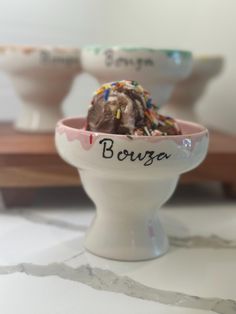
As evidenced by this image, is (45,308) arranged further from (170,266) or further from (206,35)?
(206,35)

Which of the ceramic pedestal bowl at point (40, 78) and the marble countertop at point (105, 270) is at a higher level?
the ceramic pedestal bowl at point (40, 78)

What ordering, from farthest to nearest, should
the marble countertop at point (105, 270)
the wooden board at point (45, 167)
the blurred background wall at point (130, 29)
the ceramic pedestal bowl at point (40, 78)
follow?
the blurred background wall at point (130, 29) → the ceramic pedestal bowl at point (40, 78) → the wooden board at point (45, 167) → the marble countertop at point (105, 270)

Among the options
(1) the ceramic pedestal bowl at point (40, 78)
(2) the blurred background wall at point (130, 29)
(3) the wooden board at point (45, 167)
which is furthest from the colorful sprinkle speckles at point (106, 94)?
(2) the blurred background wall at point (130, 29)

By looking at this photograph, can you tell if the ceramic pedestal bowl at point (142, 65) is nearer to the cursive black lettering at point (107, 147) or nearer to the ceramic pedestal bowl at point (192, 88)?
the ceramic pedestal bowl at point (192, 88)

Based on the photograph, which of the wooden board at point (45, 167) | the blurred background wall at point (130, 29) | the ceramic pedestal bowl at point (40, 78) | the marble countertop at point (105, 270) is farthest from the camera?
the blurred background wall at point (130, 29)

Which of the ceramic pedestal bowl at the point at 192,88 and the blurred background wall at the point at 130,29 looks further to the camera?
the blurred background wall at the point at 130,29

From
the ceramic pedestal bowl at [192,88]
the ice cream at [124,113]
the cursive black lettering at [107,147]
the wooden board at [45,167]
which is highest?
the ice cream at [124,113]

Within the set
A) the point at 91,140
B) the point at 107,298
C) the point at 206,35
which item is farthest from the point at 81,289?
the point at 206,35
